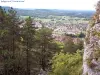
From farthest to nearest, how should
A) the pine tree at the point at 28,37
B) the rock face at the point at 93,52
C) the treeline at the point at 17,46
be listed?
the pine tree at the point at 28,37
the treeline at the point at 17,46
the rock face at the point at 93,52

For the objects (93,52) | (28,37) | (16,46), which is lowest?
(16,46)

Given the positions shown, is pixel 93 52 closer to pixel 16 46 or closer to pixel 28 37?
pixel 28 37

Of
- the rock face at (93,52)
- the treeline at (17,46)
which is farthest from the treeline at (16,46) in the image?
the rock face at (93,52)

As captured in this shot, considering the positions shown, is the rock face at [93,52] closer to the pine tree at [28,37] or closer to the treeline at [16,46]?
the treeline at [16,46]

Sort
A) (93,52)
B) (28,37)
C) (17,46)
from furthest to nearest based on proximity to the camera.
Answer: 1. (17,46)
2. (28,37)
3. (93,52)

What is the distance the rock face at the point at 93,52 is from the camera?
10172 millimetres

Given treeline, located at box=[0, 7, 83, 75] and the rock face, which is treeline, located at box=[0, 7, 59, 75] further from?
the rock face

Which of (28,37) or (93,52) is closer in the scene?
(93,52)

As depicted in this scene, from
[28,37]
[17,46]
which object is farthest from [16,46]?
[28,37]

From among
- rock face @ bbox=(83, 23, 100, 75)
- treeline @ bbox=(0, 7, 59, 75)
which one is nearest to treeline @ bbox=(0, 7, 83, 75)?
treeline @ bbox=(0, 7, 59, 75)

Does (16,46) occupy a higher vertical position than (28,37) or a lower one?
lower

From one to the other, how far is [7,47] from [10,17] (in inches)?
152

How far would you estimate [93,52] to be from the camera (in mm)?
10664

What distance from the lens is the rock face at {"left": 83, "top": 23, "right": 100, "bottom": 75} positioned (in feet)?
33.4
